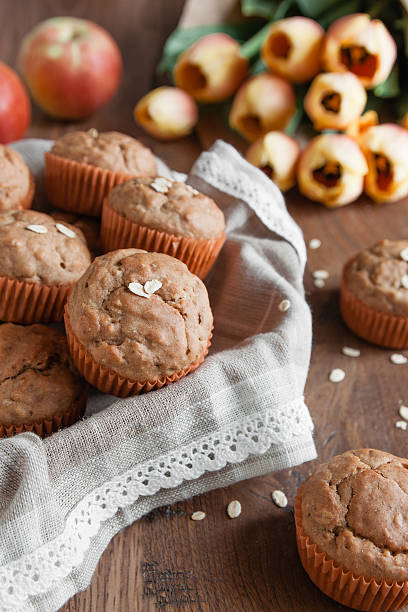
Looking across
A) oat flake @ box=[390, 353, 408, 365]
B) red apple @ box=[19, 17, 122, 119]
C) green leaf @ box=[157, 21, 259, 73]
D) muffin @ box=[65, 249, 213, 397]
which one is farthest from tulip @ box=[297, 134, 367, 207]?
muffin @ box=[65, 249, 213, 397]

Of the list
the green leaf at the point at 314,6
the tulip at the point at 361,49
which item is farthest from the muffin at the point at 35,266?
the green leaf at the point at 314,6

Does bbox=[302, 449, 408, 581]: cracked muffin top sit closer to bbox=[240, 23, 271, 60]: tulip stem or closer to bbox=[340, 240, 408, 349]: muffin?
bbox=[340, 240, 408, 349]: muffin

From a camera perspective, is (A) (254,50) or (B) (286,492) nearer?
(B) (286,492)

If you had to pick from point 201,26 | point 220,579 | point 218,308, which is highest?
point 201,26

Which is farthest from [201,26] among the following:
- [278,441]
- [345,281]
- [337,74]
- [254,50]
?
[278,441]

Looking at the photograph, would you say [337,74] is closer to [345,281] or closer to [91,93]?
[345,281]

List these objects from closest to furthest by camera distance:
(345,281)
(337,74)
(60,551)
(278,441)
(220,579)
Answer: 1. (60,551)
2. (220,579)
3. (278,441)
4. (345,281)
5. (337,74)

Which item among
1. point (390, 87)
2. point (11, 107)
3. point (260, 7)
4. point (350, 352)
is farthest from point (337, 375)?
point (260, 7)

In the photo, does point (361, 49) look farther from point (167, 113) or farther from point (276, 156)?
point (167, 113)
